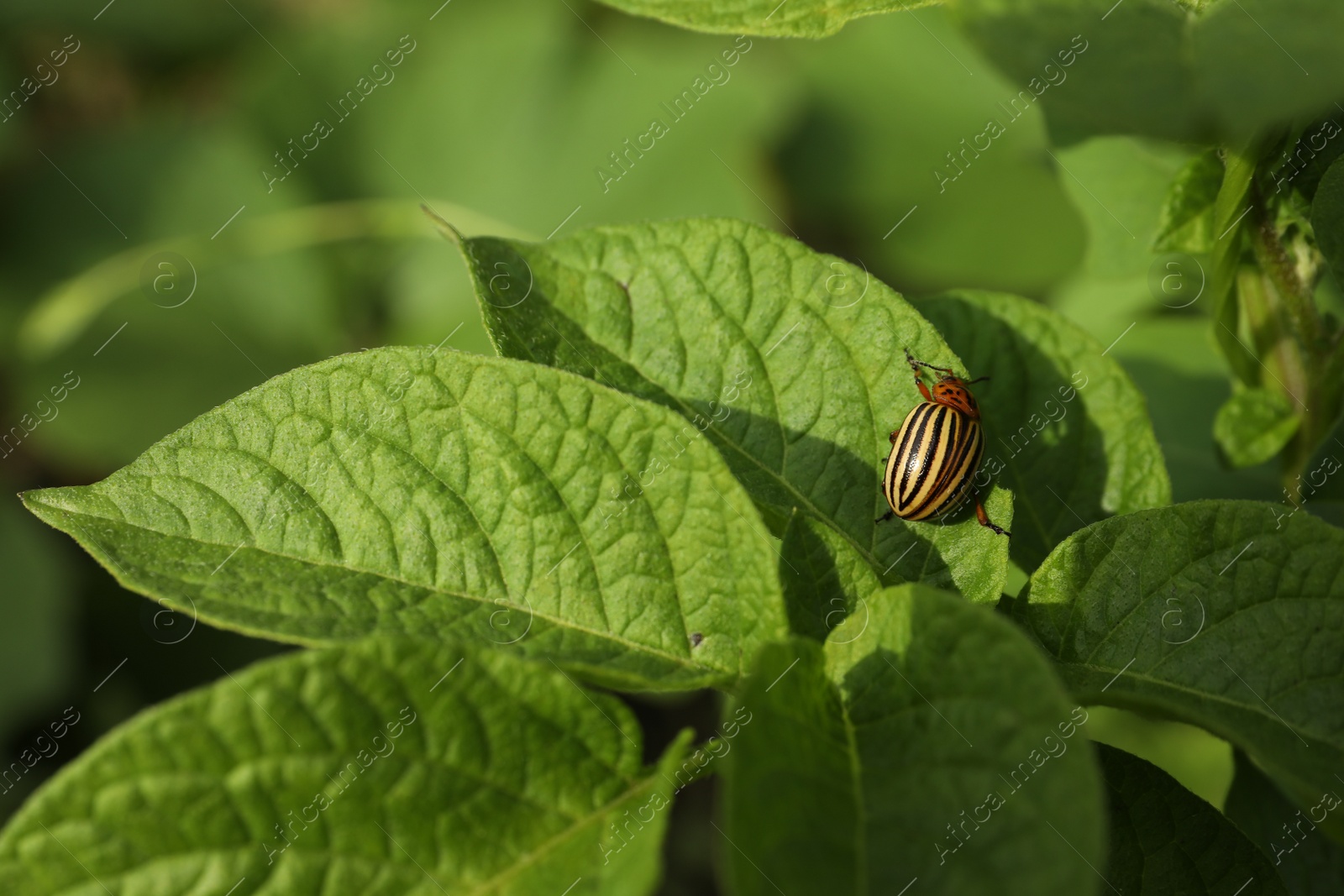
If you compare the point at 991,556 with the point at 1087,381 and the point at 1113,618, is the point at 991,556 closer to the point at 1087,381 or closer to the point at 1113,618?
the point at 1113,618

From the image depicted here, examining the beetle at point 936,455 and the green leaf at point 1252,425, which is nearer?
the beetle at point 936,455

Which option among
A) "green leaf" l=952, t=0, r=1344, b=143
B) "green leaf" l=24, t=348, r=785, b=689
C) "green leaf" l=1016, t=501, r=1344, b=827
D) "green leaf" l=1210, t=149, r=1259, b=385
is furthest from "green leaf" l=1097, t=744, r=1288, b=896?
"green leaf" l=952, t=0, r=1344, b=143

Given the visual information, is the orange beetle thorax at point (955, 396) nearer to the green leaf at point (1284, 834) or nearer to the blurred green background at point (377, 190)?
the green leaf at point (1284, 834)

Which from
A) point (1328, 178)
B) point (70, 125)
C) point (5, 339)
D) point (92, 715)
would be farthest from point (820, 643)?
point (70, 125)

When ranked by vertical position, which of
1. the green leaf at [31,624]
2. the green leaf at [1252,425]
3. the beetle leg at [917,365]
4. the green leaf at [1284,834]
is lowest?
the green leaf at [1284,834]

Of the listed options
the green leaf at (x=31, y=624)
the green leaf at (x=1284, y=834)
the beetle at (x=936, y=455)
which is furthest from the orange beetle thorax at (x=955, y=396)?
the green leaf at (x=31, y=624)

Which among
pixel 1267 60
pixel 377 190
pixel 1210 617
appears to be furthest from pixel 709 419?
pixel 377 190

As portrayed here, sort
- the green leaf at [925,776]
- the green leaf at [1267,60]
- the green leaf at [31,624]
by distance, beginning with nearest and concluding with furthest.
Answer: the green leaf at [1267,60]
the green leaf at [925,776]
the green leaf at [31,624]
